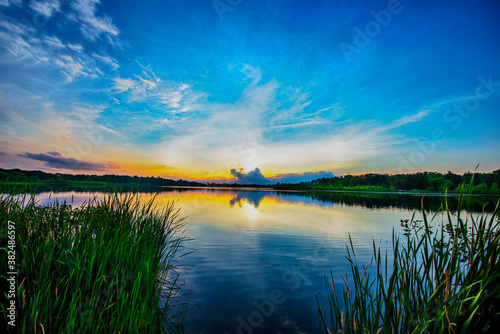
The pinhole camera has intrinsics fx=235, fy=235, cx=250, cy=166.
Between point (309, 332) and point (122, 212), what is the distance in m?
6.26

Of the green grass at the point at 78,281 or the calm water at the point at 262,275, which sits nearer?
the green grass at the point at 78,281

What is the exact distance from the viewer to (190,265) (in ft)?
32.7

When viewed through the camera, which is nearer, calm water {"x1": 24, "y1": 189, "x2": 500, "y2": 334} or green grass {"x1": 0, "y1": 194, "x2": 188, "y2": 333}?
green grass {"x1": 0, "y1": 194, "x2": 188, "y2": 333}

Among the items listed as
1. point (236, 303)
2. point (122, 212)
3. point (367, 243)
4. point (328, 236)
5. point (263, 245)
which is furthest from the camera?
point (328, 236)

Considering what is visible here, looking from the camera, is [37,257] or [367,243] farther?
[367,243]

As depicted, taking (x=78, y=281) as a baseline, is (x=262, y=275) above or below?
below

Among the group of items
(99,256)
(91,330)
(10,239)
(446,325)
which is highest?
(10,239)

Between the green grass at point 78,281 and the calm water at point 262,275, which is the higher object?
the green grass at point 78,281

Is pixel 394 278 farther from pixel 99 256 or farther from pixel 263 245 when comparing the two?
pixel 263 245

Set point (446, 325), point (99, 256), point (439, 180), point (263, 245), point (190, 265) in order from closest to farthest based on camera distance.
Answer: point (446, 325)
point (99, 256)
point (190, 265)
point (263, 245)
point (439, 180)

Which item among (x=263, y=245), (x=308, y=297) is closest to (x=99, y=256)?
(x=308, y=297)

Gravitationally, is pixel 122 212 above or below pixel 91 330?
above

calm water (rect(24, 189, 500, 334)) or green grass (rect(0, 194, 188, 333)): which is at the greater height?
green grass (rect(0, 194, 188, 333))

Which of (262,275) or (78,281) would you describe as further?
(262,275)
